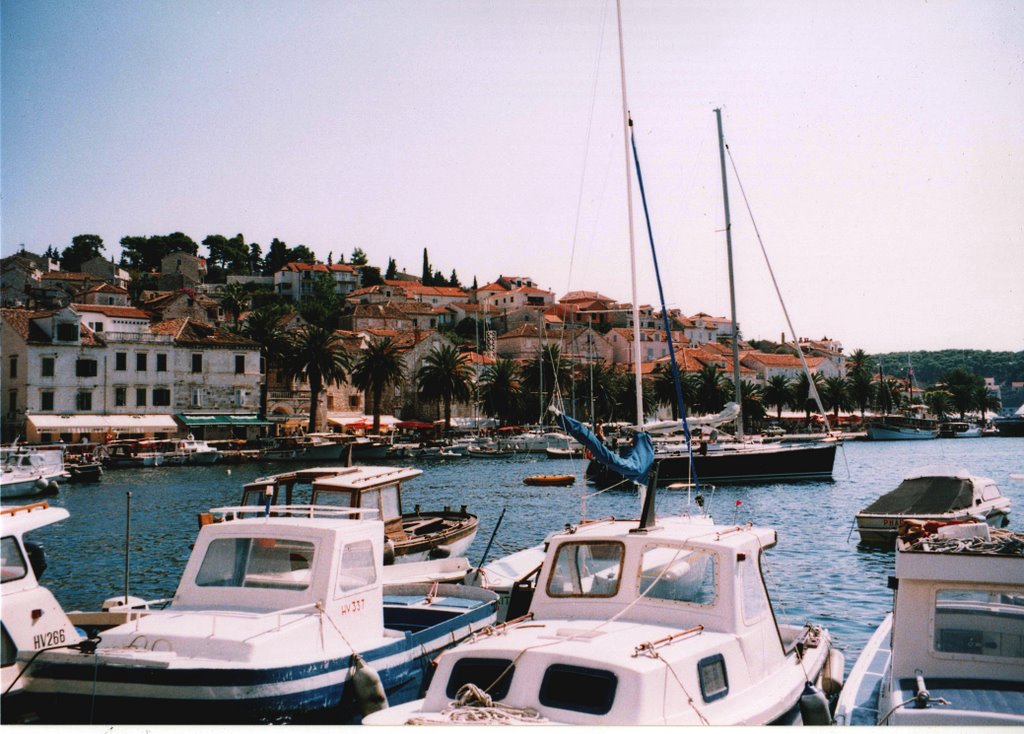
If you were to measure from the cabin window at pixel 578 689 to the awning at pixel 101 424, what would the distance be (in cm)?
4592

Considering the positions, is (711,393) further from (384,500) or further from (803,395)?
(384,500)

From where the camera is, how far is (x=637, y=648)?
19.6 ft

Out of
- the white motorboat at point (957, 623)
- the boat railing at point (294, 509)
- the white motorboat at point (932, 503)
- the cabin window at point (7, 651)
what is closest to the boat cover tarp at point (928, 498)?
the white motorboat at point (932, 503)

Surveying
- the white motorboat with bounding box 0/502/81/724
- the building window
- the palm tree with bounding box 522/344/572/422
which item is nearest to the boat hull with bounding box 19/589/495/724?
the white motorboat with bounding box 0/502/81/724

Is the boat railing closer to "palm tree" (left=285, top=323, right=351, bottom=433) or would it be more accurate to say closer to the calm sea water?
the calm sea water

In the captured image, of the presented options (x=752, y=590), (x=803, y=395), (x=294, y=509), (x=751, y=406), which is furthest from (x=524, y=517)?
(x=803, y=395)

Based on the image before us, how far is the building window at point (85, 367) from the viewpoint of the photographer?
157 feet

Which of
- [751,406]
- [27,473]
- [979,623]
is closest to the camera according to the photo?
[979,623]

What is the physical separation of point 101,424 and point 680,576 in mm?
47227

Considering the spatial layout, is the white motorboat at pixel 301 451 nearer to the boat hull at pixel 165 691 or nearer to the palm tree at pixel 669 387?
the palm tree at pixel 669 387

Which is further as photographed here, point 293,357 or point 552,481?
point 293,357

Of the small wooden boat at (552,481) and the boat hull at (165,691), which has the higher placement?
the boat hull at (165,691)

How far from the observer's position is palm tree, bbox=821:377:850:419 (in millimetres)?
84125

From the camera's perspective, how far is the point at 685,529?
7.37m
